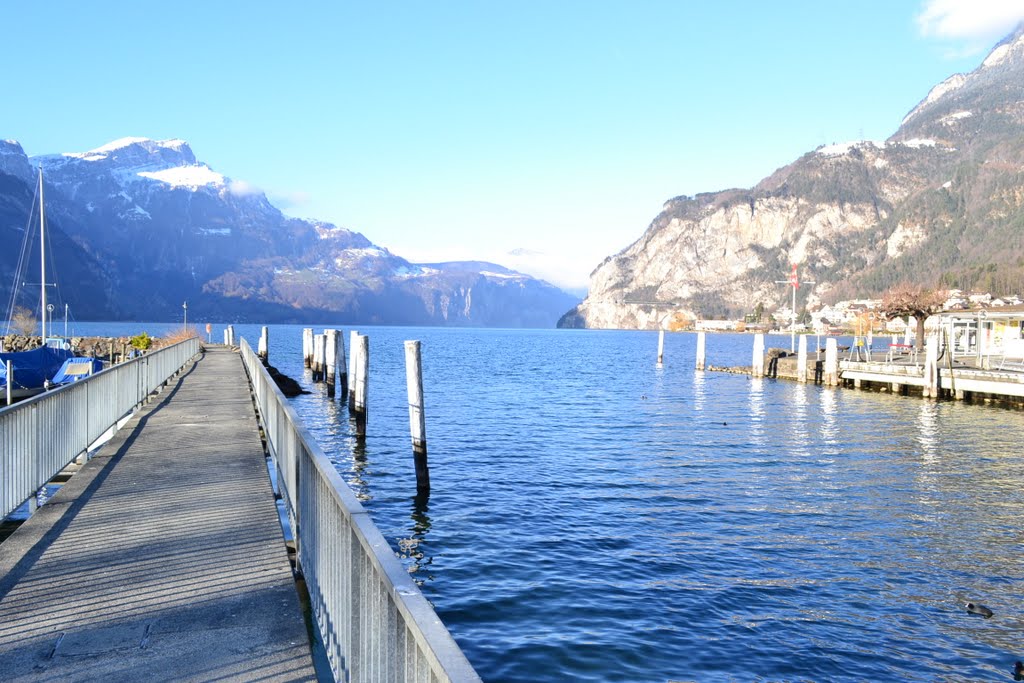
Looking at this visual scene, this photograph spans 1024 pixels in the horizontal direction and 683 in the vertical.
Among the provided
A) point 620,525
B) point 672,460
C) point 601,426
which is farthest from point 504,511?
point 601,426

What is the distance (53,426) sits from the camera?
10648 mm

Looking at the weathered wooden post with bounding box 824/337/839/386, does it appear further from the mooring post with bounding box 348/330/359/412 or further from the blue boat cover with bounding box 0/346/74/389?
the blue boat cover with bounding box 0/346/74/389

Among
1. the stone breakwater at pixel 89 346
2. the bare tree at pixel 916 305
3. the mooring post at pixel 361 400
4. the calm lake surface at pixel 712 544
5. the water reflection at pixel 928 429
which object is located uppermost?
the bare tree at pixel 916 305

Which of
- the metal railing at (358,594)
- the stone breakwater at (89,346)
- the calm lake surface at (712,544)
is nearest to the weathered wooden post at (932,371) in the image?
the calm lake surface at (712,544)

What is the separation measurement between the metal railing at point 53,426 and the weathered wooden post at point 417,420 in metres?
6.27

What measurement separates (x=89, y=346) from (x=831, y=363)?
56.2 m

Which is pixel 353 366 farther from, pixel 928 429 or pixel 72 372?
pixel 928 429

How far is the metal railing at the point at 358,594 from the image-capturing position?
312 cm

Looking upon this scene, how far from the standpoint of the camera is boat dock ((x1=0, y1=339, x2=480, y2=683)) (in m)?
4.24

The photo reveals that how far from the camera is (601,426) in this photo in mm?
31781

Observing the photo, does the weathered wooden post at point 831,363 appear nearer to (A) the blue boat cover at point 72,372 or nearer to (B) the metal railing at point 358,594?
(A) the blue boat cover at point 72,372

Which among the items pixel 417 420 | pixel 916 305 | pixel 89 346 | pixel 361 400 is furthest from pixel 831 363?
pixel 89 346

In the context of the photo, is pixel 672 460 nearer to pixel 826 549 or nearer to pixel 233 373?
pixel 826 549

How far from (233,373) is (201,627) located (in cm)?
2916
